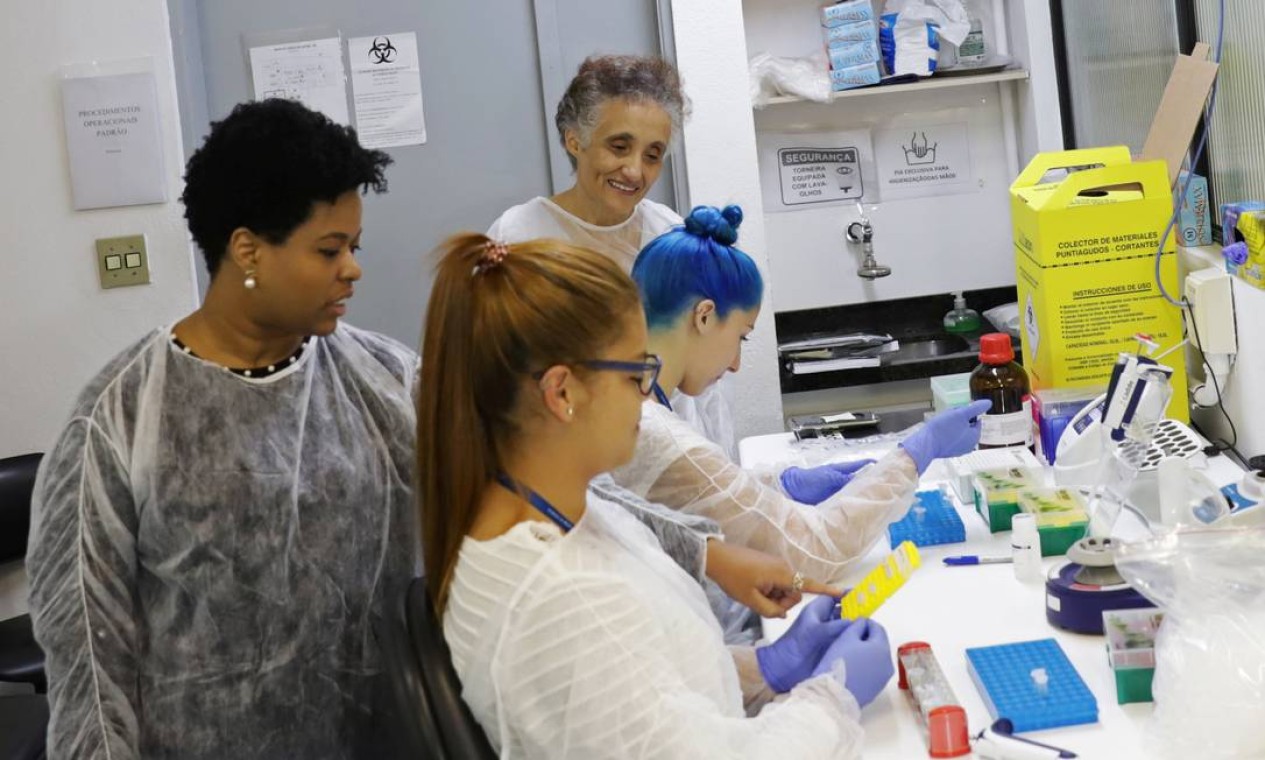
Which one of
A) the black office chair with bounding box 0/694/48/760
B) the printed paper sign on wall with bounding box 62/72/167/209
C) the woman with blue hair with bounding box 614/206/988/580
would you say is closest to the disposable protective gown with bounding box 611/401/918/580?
the woman with blue hair with bounding box 614/206/988/580

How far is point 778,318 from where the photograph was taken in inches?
154

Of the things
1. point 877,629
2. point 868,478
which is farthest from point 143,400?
point 868,478

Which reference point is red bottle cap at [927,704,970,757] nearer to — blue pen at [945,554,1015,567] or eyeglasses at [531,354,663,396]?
eyeglasses at [531,354,663,396]

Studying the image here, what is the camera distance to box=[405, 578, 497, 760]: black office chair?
1.26 meters

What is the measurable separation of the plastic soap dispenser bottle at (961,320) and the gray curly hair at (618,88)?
4.24 feet

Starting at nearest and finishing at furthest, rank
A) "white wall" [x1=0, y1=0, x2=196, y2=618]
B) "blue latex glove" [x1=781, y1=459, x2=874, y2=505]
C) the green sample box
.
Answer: the green sample box → "blue latex glove" [x1=781, y1=459, x2=874, y2=505] → "white wall" [x1=0, y1=0, x2=196, y2=618]

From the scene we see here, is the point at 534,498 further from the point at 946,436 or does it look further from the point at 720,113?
the point at 720,113

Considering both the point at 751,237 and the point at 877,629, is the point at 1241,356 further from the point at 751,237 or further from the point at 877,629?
the point at 751,237

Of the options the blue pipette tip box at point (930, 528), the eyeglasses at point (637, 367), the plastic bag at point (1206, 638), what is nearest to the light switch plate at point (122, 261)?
the blue pipette tip box at point (930, 528)

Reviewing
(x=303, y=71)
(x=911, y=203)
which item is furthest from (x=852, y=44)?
(x=303, y=71)

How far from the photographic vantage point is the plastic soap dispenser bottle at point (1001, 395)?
7.91 feet

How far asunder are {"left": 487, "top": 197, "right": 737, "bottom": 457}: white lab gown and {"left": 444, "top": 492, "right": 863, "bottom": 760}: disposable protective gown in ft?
4.79

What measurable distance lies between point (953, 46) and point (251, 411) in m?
2.59

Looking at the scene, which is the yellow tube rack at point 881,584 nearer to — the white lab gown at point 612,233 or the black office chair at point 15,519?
the white lab gown at point 612,233
